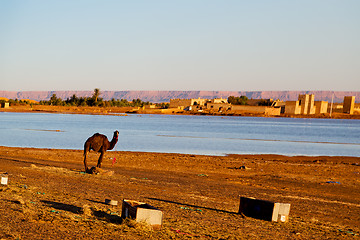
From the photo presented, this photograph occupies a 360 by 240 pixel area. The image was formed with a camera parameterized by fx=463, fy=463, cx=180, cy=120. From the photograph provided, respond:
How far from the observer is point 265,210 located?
12.0 m

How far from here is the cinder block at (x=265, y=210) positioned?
1180cm

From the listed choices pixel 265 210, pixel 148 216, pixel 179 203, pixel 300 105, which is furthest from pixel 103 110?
pixel 148 216

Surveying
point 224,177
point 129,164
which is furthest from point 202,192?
point 129,164

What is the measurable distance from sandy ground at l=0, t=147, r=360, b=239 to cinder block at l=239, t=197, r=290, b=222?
0.69ft

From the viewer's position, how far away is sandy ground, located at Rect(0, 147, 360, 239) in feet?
30.9

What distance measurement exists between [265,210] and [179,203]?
2818 millimetres

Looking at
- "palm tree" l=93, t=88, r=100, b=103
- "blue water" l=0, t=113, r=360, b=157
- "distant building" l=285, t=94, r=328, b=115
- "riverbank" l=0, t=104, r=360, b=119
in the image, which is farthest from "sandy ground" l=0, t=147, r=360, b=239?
"distant building" l=285, t=94, r=328, b=115

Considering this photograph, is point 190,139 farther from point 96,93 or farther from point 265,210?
point 96,93

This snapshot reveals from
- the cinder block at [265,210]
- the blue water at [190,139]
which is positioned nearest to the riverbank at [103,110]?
the blue water at [190,139]

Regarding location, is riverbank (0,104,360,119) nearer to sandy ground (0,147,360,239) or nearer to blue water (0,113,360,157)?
blue water (0,113,360,157)

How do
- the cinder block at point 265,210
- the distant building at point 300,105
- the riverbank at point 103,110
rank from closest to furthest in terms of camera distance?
the cinder block at point 265,210, the riverbank at point 103,110, the distant building at point 300,105

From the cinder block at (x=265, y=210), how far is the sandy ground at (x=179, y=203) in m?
0.21

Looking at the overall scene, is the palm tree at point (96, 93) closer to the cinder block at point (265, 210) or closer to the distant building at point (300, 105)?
the distant building at point (300, 105)

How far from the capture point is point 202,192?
54.2 feet
